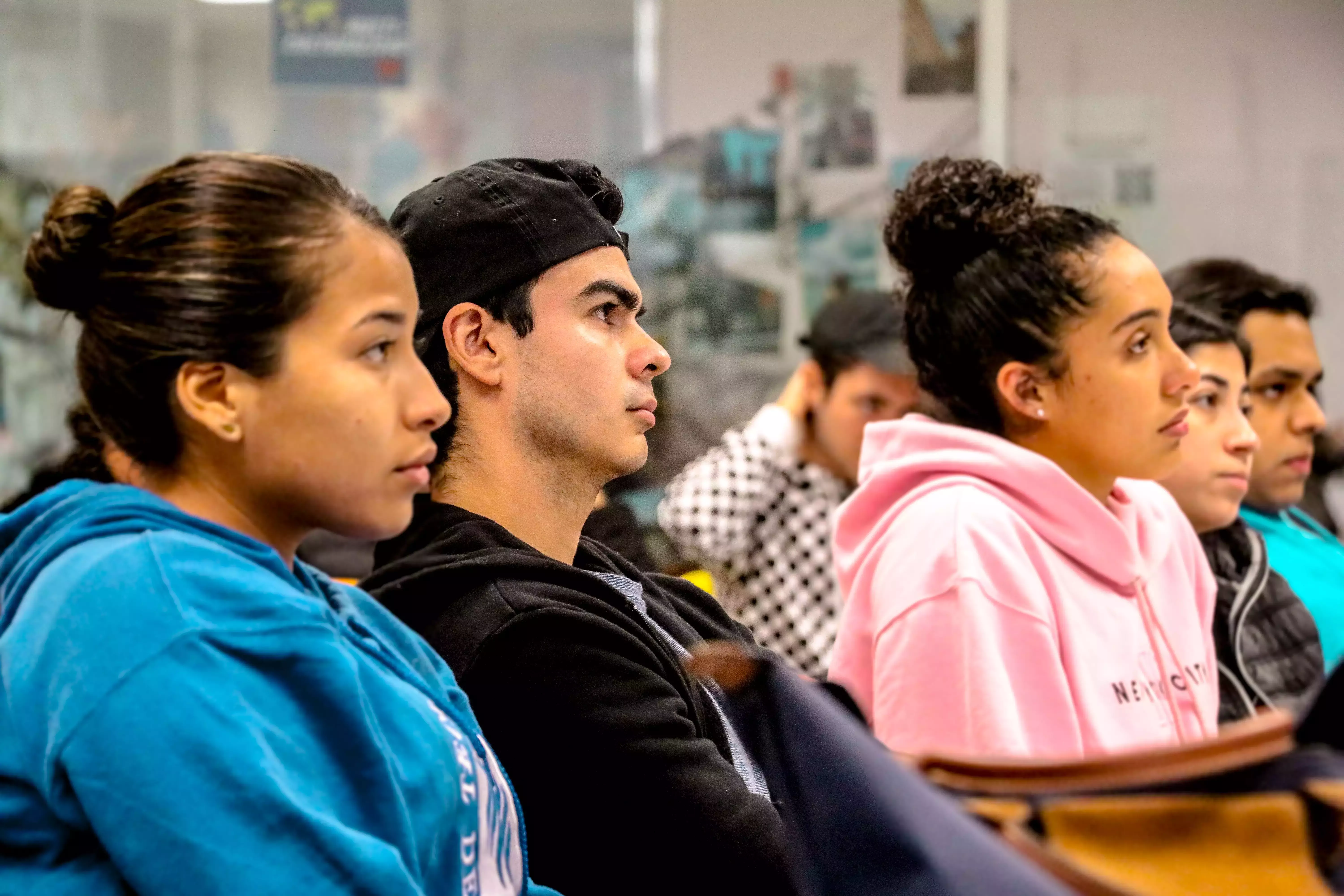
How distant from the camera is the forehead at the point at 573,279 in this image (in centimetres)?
176

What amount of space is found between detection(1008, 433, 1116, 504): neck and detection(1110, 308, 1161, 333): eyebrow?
0.19 m

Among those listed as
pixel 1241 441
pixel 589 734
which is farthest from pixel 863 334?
pixel 589 734

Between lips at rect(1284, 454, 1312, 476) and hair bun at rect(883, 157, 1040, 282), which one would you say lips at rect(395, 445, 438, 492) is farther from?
lips at rect(1284, 454, 1312, 476)

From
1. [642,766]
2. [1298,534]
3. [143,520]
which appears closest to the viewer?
[143,520]

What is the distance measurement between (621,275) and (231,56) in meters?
3.02

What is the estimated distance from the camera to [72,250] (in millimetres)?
1159

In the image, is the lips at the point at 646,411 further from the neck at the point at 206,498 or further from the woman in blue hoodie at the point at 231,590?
the neck at the point at 206,498

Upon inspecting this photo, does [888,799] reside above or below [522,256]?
below

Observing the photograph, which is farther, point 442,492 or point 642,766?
point 442,492

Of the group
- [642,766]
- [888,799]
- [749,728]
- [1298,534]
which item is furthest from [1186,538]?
[888,799]

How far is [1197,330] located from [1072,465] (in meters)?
0.79

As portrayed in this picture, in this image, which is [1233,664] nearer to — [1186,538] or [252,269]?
[1186,538]

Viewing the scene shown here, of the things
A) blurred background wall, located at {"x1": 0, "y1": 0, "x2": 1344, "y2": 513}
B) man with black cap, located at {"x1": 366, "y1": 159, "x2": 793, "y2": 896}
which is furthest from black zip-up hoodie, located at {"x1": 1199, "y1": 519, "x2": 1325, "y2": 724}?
blurred background wall, located at {"x1": 0, "y1": 0, "x2": 1344, "y2": 513}

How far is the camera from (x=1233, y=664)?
233 cm
